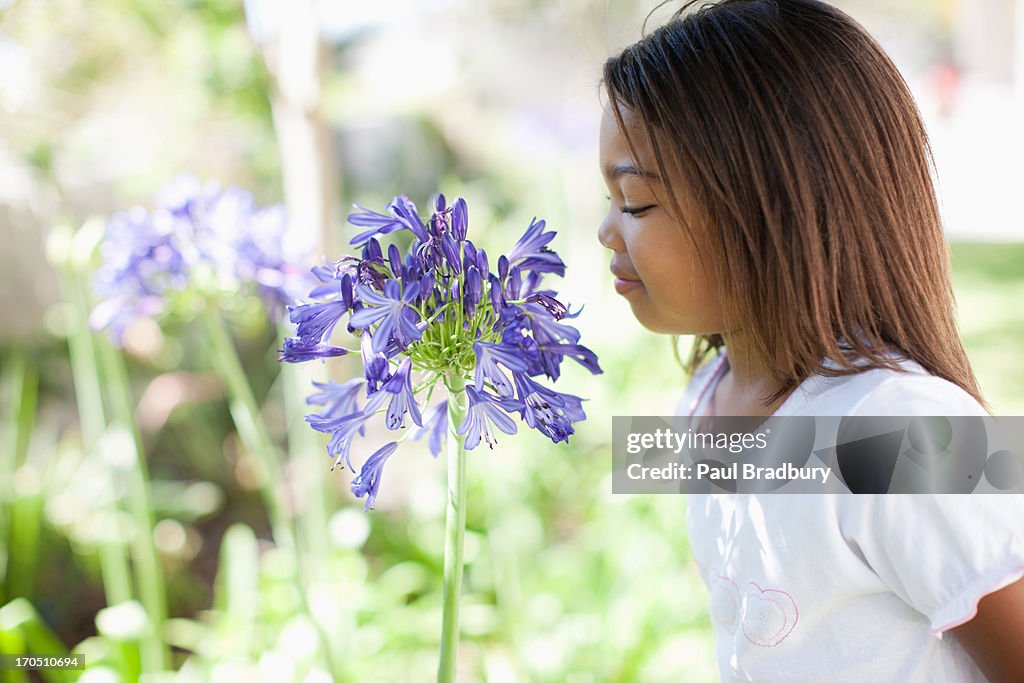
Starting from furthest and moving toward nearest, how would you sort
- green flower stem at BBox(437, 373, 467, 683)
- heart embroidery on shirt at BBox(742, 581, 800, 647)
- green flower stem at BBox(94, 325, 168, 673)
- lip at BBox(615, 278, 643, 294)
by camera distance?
green flower stem at BBox(94, 325, 168, 673)
lip at BBox(615, 278, 643, 294)
heart embroidery on shirt at BBox(742, 581, 800, 647)
green flower stem at BBox(437, 373, 467, 683)

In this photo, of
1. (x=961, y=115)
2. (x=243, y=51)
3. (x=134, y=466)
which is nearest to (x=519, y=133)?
(x=243, y=51)

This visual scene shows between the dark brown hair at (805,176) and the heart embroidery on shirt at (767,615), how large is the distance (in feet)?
0.91

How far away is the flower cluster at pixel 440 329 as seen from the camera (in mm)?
808

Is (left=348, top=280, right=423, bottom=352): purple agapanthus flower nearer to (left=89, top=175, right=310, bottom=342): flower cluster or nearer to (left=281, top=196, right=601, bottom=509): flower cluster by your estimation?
(left=281, top=196, right=601, bottom=509): flower cluster

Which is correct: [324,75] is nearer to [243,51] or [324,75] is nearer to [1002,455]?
[243,51]

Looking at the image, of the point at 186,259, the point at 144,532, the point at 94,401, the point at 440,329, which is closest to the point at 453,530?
the point at 440,329

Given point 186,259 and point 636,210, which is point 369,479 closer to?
point 636,210

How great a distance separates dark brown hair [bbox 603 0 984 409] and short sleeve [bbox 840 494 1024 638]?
6.7 inches

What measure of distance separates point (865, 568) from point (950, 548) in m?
0.10

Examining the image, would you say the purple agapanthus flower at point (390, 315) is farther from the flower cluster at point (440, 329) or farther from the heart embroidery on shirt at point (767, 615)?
the heart embroidery on shirt at point (767, 615)

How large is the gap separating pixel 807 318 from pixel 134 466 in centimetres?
159

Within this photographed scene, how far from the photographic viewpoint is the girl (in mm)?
961

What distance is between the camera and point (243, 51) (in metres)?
2.72

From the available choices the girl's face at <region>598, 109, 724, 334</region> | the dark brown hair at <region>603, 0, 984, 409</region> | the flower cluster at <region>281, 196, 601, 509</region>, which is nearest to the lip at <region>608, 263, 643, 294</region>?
the girl's face at <region>598, 109, 724, 334</region>
